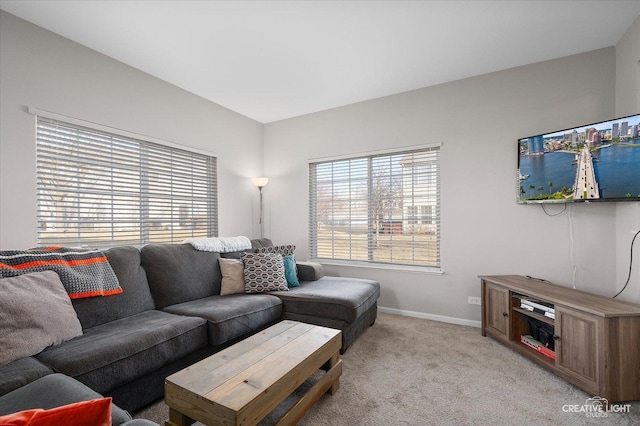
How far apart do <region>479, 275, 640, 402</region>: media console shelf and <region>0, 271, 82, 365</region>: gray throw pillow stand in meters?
3.14

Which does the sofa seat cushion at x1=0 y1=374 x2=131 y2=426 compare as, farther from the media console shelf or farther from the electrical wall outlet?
the electrical wall outlet

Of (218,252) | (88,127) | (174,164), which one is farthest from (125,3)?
(218,252)

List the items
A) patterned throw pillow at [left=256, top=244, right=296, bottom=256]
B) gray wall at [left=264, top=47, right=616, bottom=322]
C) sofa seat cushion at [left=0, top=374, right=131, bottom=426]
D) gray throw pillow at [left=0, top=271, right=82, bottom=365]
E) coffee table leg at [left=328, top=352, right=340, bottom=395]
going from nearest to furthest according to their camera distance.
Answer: sofa seat cushion at [left=0, top=374, right=131, bottom=426] → gray throw pillow at [left=0, top=271, right=82, bottom=365] → coffee table leg at [left=328, top=352, right=340, bottom=395] → gray wall at [left=264, top=47, right=616, bottom=322] → patterned throw pillow at [left=256, top=244, right=296, bottom=256]

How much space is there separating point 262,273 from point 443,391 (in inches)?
70.7

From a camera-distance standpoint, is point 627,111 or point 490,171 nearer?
point 627,111

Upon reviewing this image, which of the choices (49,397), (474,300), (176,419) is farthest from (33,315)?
(474,300)

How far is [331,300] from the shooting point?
2.58m

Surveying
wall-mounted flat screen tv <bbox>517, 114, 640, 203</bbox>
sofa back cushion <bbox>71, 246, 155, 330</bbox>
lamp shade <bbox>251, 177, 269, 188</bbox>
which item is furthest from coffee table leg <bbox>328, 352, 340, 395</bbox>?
lamp shade <bbox>251, 177, 269, 188</bbox>

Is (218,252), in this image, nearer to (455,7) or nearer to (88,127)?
(88,127)

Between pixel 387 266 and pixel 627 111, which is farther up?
pixel 627 111

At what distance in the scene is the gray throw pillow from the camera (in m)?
1.46

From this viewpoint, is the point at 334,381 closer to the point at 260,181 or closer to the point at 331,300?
the point at 331,300

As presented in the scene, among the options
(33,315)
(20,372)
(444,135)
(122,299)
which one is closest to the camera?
(20,372)

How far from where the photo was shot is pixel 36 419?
2.11 ft
